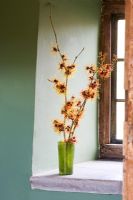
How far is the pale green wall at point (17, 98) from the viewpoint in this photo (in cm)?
199

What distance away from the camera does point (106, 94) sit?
248 cm

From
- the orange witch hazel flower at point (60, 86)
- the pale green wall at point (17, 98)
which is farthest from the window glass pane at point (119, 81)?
the pale green wall at point (17, 98)

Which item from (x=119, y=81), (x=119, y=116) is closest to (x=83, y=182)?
(x=119, y=116)

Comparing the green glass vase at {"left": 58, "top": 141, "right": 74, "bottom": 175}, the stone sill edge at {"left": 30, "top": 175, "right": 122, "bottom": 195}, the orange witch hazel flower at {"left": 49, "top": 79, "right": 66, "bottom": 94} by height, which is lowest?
the stone sill edge at {"left": 30, "top": 175, "right": 122, "bottom": 195}

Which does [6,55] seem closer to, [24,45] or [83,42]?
[24,45]

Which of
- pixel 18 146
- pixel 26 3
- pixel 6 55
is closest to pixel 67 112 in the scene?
pixel 18 146

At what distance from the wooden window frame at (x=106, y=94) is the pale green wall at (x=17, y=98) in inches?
23.9

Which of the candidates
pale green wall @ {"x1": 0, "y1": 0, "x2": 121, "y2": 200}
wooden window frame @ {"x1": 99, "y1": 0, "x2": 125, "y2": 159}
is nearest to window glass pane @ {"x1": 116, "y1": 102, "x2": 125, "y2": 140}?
wooden window frame @ {"x1": 99, "y1": 0, "x2": 125, "y2": 159}

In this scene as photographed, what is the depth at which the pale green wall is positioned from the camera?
6.53ft

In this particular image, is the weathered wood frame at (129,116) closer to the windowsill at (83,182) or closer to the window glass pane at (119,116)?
the windowsill at (83,182)

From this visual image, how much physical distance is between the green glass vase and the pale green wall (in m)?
0.12

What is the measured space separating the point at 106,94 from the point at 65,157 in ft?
2.09

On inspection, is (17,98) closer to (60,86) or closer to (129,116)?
(60,86)

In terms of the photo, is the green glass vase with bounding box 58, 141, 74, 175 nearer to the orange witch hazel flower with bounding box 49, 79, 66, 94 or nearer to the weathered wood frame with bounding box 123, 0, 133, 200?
the orange witch hazel flower with bounding box 49, 79, 66, 94
